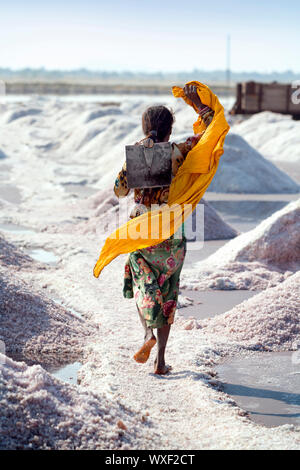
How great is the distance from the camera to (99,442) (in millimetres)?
2391

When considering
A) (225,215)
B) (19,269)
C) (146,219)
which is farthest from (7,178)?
(146,219)

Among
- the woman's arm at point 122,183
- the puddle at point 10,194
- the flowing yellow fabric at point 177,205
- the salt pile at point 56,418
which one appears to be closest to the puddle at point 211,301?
the flowing yellow fabric at point 177,205

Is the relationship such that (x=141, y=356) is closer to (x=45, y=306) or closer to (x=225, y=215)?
(x=45, y=306)

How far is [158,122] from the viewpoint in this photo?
10.6 feet

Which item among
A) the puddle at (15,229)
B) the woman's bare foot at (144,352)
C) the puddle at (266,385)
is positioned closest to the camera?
the puddle at (266,385)

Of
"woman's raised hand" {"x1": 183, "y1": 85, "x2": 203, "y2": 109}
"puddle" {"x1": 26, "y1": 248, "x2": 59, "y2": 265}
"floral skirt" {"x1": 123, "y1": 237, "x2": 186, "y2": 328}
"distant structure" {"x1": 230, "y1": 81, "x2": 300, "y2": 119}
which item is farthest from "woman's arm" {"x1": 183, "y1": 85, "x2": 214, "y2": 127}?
"distant structure" {"x1": 230, "y1": 81, "x2": 300, "y2": 119}

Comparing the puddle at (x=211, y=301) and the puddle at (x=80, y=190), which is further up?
the puddle at (x=211, y=301)

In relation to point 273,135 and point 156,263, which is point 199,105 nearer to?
point 156,263

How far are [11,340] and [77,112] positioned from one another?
74.7ft

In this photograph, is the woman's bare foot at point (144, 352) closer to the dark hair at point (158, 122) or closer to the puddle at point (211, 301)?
the dark hair at point (158, 122)

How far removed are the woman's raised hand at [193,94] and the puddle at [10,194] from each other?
266 inches

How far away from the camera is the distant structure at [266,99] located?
20.1 meters

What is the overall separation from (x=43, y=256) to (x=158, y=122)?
3401 millimetres

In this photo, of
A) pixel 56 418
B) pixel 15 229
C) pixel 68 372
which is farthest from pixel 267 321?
pixel 15 229
